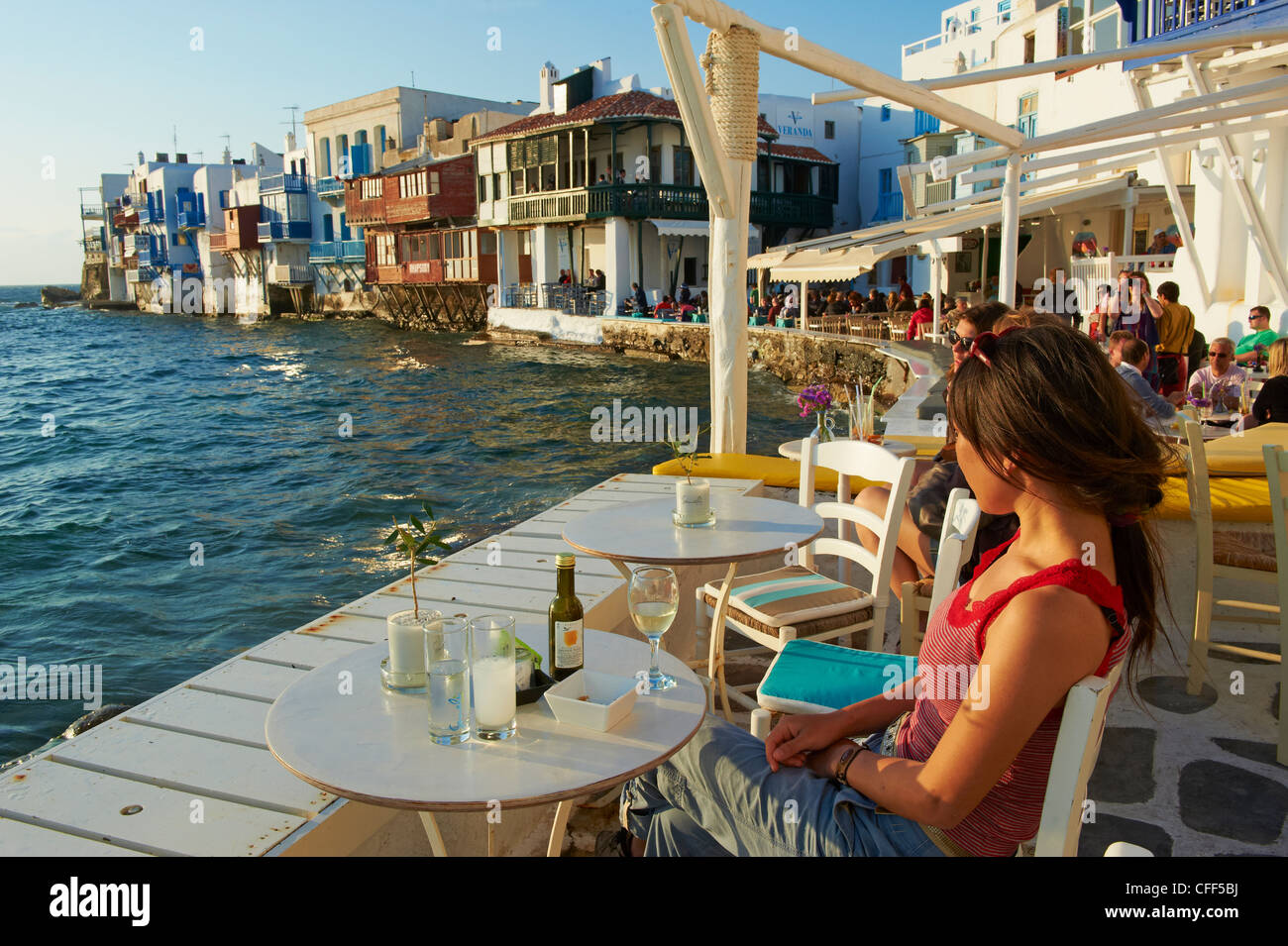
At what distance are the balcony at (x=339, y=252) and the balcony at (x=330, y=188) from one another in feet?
7.40

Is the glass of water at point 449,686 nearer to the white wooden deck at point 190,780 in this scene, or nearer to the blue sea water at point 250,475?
the white wooden deck at point 190,780

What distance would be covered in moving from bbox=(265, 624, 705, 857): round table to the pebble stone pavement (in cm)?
92

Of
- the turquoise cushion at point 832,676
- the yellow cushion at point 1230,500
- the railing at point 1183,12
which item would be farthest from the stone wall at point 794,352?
the turquoise cushion at point 832,676

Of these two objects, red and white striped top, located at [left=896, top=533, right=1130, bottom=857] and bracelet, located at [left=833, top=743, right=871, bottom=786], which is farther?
bracelet, located at [left=833, top=743, right=871, bottom=786]

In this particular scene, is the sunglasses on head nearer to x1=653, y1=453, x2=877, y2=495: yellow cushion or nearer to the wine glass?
the wine glass

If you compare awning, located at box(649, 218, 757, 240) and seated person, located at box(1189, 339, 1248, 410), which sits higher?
awning, located at box(649, 218, 757, 240)

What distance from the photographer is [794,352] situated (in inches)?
848

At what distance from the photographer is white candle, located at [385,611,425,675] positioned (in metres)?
1.72

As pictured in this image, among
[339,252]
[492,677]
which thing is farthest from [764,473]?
[339,252]

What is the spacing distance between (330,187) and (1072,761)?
5035 centimetres

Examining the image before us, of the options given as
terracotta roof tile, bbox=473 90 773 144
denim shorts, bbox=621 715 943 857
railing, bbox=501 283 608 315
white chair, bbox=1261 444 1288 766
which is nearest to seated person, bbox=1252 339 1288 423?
white chair, bbox=1261 444 1288 766

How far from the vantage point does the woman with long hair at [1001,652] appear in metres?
1.28

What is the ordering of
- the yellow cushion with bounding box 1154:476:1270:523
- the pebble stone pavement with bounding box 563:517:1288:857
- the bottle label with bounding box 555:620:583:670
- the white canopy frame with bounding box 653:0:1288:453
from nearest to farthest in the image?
the bottle label with bounding box 555:620:583:670
the pebble stone pavement with bounding box 563:517:1288:857
the yellow cushion with bounding box 1154:476:1270:523
the white canopy frame with bounding box 653:0:1288:453

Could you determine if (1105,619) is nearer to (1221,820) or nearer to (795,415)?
(1221,820)
